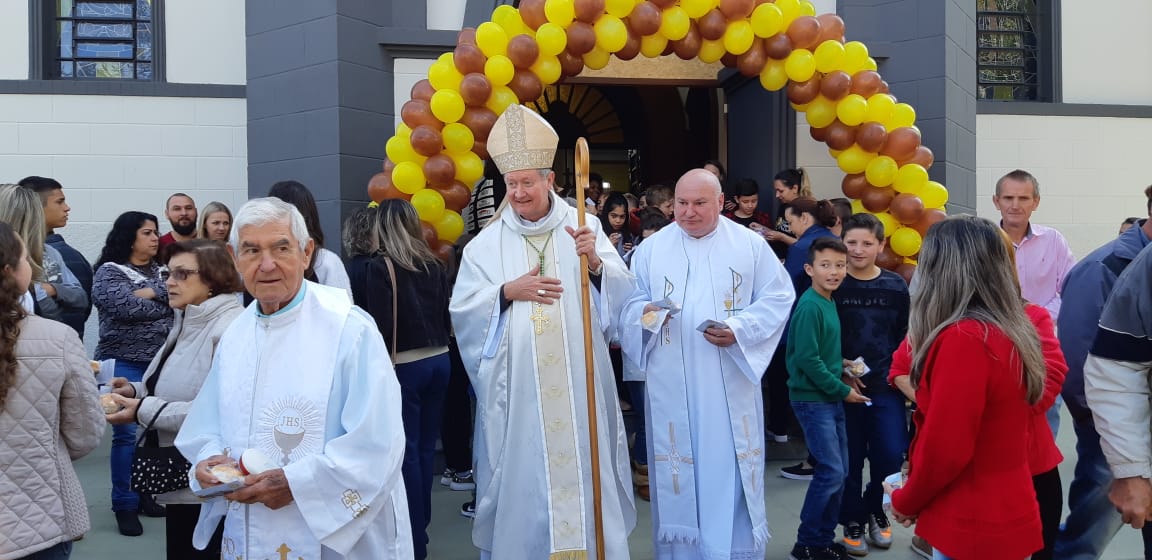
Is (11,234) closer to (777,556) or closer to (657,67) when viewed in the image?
(777,556)

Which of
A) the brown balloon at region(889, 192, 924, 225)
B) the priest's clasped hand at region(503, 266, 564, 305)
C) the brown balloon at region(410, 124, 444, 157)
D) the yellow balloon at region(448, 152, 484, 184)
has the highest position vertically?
the brown balloon at region(410, 124, 444, 157)

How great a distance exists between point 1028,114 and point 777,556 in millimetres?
5682

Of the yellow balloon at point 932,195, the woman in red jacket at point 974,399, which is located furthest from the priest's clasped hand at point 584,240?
the yellow balloon at point 932,195

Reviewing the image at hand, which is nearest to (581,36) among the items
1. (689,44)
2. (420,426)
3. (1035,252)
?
(689,44)

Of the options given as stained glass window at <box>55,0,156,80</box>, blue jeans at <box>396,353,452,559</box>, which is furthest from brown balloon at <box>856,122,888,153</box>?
stained glass window at <box>55,0,156,80</box>

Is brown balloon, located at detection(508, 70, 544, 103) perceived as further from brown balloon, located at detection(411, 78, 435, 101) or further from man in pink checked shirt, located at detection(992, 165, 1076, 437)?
man in pink checked shirt, located at detection(992, 165, 1076, 437)

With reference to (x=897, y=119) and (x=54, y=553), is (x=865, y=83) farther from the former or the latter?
(x=54, y=553)

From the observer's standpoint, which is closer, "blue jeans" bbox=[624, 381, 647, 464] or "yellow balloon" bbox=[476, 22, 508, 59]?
"blue jeans" bbox=[624, 381, 647, 464]

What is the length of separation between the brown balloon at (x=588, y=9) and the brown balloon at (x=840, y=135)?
1763 millimetres

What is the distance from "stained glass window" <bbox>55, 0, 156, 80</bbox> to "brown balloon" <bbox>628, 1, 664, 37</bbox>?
4.16 m

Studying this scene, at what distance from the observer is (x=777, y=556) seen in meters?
4.94

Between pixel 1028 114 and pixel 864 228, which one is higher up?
pixel 1028 114

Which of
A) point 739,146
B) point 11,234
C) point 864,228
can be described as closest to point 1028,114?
point 739,146

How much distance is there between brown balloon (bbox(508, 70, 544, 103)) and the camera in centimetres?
635
